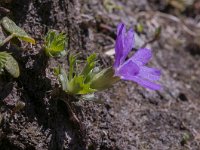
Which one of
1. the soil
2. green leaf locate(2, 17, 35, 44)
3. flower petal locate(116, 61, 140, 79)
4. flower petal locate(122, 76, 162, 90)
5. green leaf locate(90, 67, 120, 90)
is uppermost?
green leaf locate(2, 17, 35, 44)

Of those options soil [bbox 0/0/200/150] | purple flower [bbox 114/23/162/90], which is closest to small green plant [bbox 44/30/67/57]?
soil [bbox 0/0/200/150]

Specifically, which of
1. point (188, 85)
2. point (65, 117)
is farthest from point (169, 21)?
point (65, 117)

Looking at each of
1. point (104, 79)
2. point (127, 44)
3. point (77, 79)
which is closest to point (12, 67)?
point (77, 79)

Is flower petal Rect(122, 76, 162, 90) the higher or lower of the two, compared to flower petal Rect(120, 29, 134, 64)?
lower

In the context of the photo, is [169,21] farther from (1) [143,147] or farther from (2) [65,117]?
(2) [65,117]

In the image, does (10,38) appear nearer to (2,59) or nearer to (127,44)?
(2,59)

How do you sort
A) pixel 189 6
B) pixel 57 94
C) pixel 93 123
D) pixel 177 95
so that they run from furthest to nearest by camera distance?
pixel 189 6 < pixel 177 95 < pixel 93 123 < pixel 57 94

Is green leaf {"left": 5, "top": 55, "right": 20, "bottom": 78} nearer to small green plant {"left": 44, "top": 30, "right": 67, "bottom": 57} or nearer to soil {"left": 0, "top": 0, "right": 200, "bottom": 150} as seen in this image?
soil {"left": 0, "top": 0, "right": 200, "bottom": 150}
